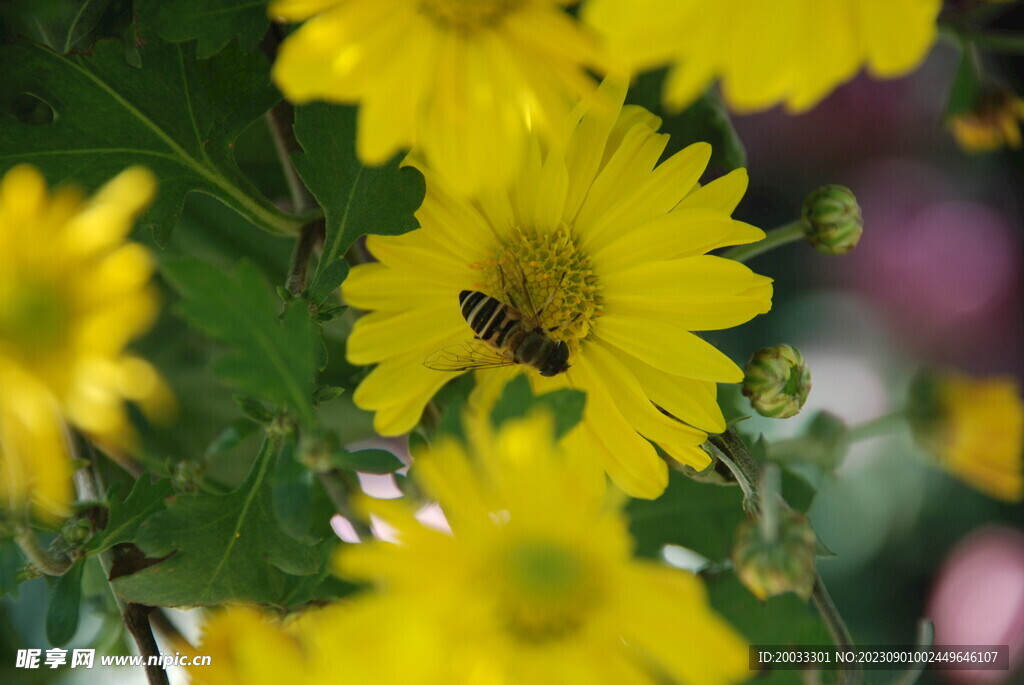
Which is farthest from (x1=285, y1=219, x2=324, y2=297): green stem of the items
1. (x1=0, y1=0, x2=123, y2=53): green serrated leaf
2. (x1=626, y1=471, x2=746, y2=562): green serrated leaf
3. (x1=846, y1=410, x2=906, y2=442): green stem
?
(x1=846, y1=410, x2=906, y2=442): green stem

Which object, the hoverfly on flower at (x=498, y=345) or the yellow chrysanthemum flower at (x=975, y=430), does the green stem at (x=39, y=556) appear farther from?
the yellow chrysanthemum flower at (x=975, y=430)

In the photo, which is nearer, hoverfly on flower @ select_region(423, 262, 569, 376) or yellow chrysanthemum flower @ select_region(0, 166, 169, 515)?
yellow chrysanthemum flower @ select_region(0, 166, 169, 515)

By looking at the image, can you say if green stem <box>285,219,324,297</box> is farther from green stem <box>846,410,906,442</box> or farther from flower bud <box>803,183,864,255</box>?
green stem <box>846,410,906,442</box>

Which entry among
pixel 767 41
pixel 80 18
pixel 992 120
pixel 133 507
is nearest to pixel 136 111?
pixel 80 18

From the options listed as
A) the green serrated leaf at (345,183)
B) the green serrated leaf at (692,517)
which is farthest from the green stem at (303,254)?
the green serrated leaf at (692,517)

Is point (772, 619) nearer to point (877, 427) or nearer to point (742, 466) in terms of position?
point (742, 466)

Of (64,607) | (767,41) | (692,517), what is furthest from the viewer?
(692,517)

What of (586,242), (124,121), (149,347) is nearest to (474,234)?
(586,242)
